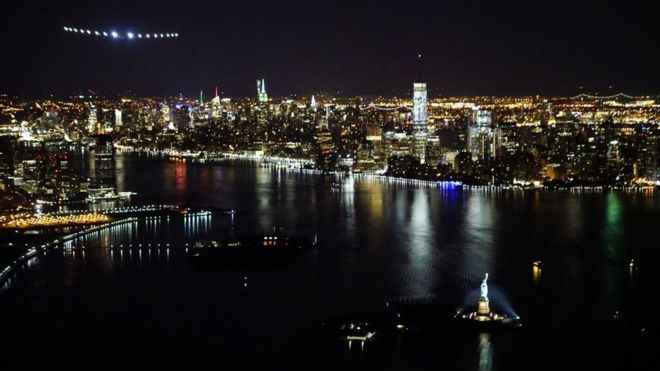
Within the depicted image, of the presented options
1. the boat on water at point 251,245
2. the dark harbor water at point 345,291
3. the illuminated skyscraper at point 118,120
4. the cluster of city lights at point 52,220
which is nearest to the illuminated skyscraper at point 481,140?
the dark harbor water at point 345,291

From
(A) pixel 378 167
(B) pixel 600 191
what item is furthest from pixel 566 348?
(A) pixel 378 167

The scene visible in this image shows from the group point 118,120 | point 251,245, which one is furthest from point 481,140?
point 118,120

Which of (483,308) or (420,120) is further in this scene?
(420,120)

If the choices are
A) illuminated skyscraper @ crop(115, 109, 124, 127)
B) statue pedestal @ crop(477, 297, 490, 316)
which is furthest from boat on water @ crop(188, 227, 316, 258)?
illuminated skyscraper @ crop(115, 109, 124, 127)

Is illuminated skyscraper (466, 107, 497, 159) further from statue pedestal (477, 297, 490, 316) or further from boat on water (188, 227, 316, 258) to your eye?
statue pedestal (477, 297, 490, 316)

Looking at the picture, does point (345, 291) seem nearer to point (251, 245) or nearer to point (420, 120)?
point (251, 245)

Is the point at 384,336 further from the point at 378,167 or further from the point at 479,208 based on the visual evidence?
the point at 378,167

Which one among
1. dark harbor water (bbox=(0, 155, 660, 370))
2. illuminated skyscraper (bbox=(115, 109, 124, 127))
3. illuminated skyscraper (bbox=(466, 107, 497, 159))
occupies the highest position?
illuminated skyscraper (bbox=(115, 109, 124, 127))
